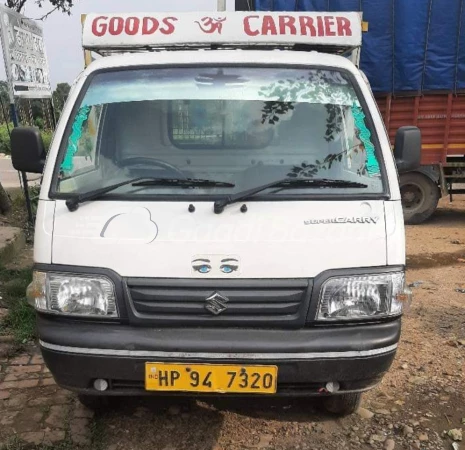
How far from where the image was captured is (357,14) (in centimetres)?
336

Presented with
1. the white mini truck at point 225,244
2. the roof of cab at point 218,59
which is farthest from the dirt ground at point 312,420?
the roof of cab at point 218,59

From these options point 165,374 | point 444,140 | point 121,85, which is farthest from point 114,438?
point 444,140

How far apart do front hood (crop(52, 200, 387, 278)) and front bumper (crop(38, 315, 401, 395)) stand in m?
0.28

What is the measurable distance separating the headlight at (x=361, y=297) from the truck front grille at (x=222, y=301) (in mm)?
107

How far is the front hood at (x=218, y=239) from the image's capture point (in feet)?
7.69

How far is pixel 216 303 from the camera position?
232cm

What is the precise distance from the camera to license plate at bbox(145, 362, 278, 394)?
231cm

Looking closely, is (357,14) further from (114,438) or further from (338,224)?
(114,438)

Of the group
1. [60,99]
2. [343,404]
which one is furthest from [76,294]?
[60,99]

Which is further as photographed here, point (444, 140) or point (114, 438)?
point (444, 140)

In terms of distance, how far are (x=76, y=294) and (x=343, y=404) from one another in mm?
1599

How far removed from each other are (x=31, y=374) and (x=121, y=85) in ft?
6.65

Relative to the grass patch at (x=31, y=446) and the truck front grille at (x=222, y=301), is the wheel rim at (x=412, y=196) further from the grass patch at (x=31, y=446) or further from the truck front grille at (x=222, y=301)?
the grass patch at (x=31, y=446)

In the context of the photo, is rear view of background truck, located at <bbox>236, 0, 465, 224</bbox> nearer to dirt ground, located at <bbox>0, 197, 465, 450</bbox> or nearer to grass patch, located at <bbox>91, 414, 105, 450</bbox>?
dirt ground, located at <bbox>0, 197, 465, 450</bbox>
